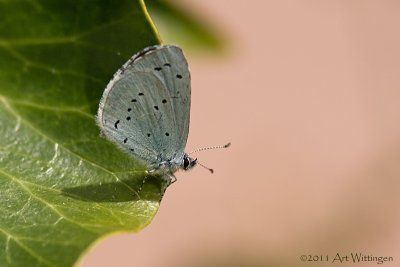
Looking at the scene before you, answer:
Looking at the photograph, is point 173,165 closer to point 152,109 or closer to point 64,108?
point 152,109

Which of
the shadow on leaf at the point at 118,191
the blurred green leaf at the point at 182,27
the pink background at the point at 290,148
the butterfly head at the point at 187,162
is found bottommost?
the shadow on leaf at the point at 118,191

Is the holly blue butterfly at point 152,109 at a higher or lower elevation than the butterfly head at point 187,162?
lower

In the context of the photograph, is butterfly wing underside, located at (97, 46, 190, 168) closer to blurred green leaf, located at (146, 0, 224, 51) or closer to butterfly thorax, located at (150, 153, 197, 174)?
butterfly thorax, located at (150, 153, 197, 174)

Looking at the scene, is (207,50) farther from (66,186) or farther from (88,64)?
(66,186)

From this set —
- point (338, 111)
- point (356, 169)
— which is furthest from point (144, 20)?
point (338, 111)

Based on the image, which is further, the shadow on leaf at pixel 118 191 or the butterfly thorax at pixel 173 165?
the butterfly thorax at pixel 173 165

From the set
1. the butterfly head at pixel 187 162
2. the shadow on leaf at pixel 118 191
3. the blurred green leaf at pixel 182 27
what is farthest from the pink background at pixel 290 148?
the shadow on leaf at pixel 118 191

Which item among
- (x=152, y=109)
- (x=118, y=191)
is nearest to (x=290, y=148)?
(x=152, y=109)

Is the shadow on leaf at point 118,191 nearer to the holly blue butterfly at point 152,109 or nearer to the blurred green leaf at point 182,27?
the holly blue butterfly at point 152,109
